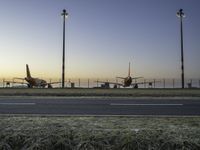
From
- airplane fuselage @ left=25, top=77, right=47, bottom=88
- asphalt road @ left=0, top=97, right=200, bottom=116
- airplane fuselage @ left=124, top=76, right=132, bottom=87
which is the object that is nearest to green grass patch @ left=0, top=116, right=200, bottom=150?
asphalt road @ left=0, top=97, right=200, bottom=116

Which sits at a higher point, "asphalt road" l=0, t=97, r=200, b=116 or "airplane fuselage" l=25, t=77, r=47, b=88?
"airplane fuselage" l=25, t=77, r=47, b=88

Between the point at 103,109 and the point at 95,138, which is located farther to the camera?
the point at 103,109

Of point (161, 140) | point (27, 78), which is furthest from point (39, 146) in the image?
point (27, 78)

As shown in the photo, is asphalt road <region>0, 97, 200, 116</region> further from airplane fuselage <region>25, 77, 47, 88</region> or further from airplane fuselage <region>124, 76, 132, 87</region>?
airplane fuselage <region>124, 76, 132, 87</region>

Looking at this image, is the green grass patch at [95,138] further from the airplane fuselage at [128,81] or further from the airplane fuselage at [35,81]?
the airplane fuselage at [128,81]

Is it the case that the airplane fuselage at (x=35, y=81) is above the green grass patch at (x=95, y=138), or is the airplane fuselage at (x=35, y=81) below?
above

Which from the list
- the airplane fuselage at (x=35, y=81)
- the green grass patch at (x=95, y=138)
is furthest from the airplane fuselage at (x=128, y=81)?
the green grass patch at (x=95, y=138)

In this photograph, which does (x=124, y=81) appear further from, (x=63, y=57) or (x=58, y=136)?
(x=58, y=136)

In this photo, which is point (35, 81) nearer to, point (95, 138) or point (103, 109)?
point (103, 109)

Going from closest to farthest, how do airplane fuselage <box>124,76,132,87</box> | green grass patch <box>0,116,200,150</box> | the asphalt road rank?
green grass patch <box>0,116,200,150</box>, the asphalt road, airplane fuselage <box>124,76,132,87</box>

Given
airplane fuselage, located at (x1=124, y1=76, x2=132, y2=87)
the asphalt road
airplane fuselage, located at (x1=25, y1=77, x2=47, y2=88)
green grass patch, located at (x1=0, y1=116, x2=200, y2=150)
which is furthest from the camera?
airplane fuselage, located at (x1=124, y1=76, x2=132, y2=87)

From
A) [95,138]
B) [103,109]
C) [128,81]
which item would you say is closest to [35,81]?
[128,81]

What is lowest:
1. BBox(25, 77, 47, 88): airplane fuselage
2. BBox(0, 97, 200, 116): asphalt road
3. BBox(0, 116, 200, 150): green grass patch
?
BBox(0, 116, 200, 150): green grass patch

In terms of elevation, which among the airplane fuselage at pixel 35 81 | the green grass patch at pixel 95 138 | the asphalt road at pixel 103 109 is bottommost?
the green grass patch at pixel 95 138
